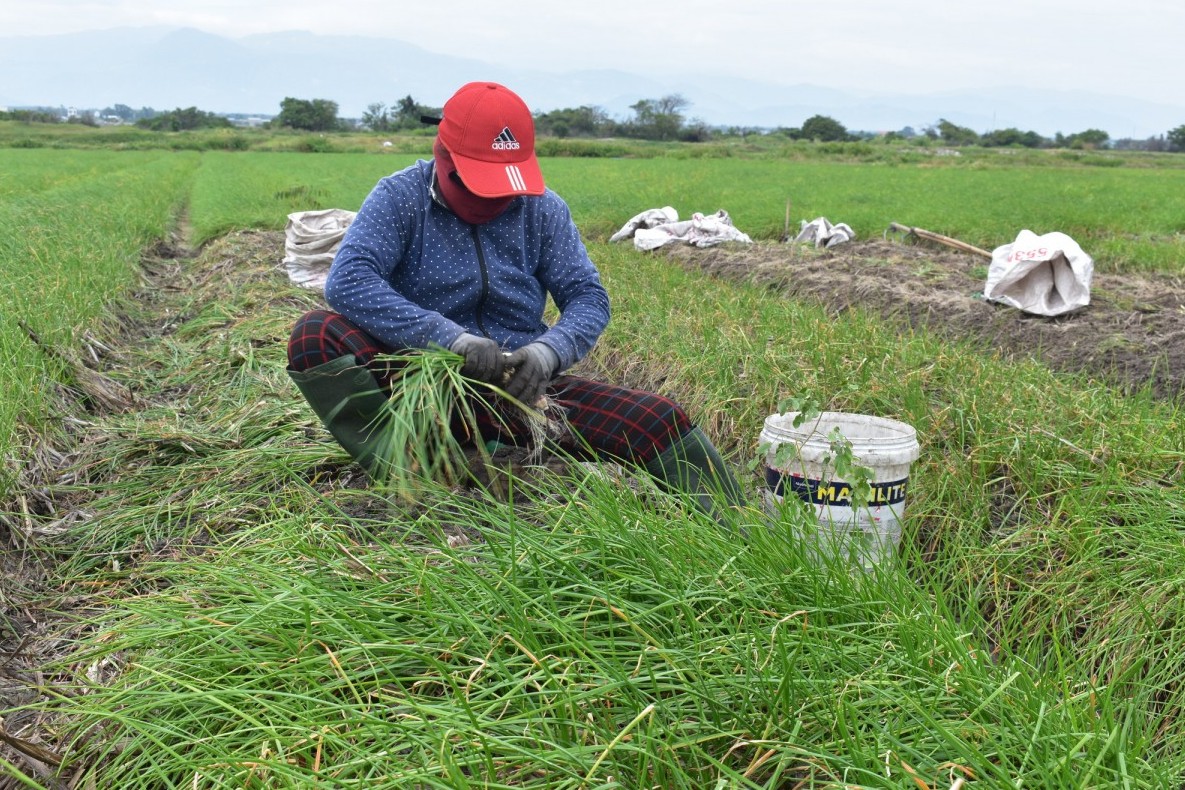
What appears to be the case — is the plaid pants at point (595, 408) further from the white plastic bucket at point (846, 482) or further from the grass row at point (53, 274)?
the grass row at point (53, 274)

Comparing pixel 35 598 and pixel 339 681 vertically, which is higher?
pixel 339 681

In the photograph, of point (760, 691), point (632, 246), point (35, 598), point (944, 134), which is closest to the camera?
point (760, 691)

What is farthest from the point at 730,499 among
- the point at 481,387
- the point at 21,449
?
the point at 21,449

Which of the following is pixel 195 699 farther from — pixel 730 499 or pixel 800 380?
pixel 800 380

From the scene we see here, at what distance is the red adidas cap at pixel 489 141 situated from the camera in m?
2.34

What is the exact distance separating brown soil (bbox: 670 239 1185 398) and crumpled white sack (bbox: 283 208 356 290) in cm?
295

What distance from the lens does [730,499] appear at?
2.42 meters

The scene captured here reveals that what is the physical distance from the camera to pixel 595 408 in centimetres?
Answer: 250

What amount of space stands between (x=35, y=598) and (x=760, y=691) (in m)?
1.84

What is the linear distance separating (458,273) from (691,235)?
21.0 ft

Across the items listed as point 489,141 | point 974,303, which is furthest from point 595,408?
point 974,303

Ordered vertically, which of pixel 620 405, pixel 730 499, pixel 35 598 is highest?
pixel 620 405

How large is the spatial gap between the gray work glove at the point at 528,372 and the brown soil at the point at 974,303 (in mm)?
2280

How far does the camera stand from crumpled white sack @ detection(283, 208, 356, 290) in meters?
6.22
